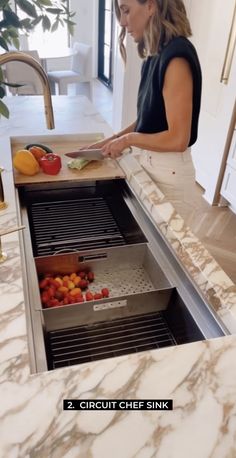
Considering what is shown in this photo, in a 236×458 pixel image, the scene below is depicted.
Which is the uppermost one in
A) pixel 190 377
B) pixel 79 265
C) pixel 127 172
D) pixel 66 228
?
pixel 127 172

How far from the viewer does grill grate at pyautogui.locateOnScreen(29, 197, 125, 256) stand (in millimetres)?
1216

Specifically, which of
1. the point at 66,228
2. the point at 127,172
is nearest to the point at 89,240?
the point at 66,228

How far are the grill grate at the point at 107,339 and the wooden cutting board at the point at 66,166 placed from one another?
61 centimetres

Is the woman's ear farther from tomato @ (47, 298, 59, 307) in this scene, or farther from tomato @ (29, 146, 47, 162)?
tomato @ (47, 298, 59, 307)

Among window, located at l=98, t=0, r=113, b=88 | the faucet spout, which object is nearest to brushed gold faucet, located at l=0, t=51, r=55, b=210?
the faucet spout

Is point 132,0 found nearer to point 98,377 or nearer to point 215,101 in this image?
point 98,377

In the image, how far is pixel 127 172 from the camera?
141 centimetres

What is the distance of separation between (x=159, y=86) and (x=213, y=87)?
1.87 meters

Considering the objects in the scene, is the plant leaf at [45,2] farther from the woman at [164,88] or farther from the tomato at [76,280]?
the tomato at [76,280]

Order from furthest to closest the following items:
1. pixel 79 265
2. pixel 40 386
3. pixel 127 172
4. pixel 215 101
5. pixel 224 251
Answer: pixel 215 101 < pixel 224 251 < pixel 127 172 < pixel 79 265 < pixel 40 386

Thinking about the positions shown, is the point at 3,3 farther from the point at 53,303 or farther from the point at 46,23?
the point at 53,303

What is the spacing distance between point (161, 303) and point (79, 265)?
29 cm

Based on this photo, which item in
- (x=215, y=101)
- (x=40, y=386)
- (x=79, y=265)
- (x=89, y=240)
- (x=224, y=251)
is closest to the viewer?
(x=40, y=386)

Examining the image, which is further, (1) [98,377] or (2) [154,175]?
(2) [154,175]
